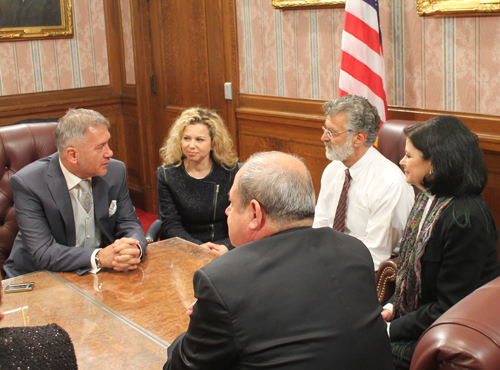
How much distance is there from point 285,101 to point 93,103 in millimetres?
2457

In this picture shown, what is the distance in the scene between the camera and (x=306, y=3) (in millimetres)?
3648

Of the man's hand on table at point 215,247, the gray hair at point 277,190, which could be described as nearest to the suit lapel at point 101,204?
the man's hand on table at point 215,247

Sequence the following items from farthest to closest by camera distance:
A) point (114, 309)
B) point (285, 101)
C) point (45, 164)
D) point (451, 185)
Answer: point (285, 101) → point (45, 164) → point (451, 185) → point (114, 309)

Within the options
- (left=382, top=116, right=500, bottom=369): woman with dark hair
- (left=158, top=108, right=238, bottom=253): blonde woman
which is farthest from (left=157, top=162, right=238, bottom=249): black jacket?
(left=382, top=116, right=500, bottom=369): woman with dark hair

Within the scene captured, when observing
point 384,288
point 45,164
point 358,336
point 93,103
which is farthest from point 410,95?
point 93,103

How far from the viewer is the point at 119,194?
2672 millimetres

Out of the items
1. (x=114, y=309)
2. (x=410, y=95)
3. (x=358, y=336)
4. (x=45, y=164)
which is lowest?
(x=114, y=309)

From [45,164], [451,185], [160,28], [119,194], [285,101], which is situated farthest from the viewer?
[160,28]

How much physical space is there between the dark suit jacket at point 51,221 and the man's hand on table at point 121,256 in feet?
0.23

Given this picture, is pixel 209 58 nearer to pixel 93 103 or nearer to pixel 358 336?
pixel 93 103

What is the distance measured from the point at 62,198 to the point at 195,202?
0.84 metres

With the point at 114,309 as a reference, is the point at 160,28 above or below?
above

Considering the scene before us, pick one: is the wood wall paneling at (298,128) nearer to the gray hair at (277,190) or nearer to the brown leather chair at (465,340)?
the brown leather chair at (465,340)

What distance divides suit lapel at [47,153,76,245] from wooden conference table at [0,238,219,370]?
1.10 feet
